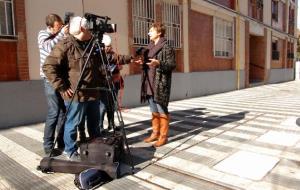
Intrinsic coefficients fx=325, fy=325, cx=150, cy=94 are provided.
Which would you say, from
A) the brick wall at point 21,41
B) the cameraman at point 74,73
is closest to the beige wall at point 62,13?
the brick wall at point 21,41

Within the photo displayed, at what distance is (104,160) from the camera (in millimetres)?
3834

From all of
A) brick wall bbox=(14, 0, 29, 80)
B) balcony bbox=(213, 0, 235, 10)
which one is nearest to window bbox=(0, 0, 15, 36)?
brick wall bbox=(14, 0, 29, 80)

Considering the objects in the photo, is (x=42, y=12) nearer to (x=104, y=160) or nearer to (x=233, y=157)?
(x=104, y=160)

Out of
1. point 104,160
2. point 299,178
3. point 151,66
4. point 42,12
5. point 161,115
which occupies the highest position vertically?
point 42,12

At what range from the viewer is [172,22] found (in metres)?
11.9

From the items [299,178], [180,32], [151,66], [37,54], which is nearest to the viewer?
[299,178]

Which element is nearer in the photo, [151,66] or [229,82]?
[151,66]

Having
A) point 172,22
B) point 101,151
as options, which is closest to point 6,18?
point 101,151

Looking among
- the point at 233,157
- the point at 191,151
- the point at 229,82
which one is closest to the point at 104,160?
the point at 191,151

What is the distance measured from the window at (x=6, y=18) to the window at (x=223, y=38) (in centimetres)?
1023

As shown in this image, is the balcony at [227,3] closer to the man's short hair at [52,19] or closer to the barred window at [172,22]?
the barred window at [172,22]

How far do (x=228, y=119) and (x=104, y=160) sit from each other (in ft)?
14.3

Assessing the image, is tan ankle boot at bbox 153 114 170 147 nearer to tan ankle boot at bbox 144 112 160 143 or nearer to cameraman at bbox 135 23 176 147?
cameraman at bbox 135 23 176 147

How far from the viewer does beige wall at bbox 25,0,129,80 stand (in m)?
7.11
